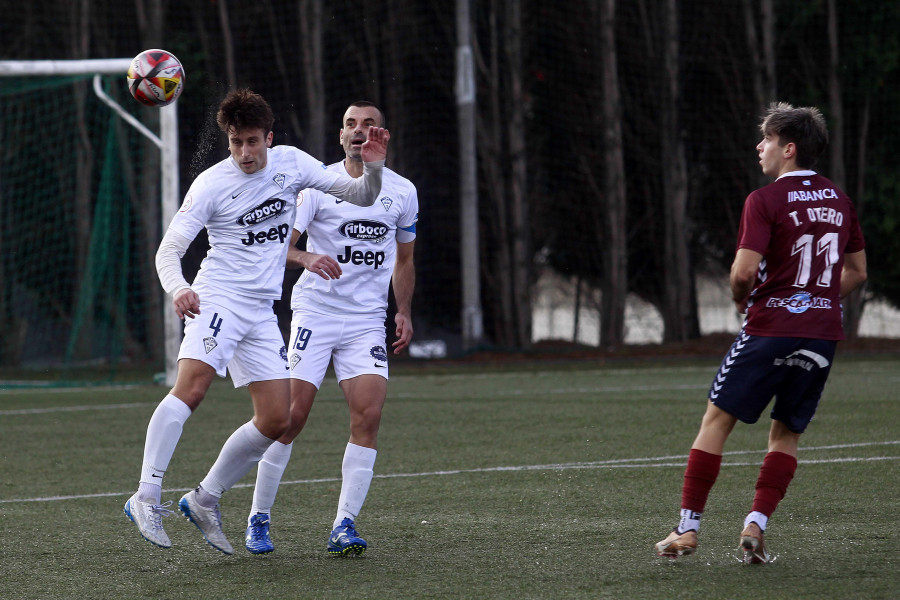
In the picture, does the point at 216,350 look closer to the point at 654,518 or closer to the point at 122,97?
the point at 654,518

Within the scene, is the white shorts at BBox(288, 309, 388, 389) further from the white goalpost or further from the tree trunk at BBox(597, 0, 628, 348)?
the tree trunk at BBox(597, 0, 628, 348)

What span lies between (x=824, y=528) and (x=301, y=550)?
241 cm

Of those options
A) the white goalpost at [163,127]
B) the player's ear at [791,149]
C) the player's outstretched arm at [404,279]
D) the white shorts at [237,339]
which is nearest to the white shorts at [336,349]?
the white shorts at [237,339]

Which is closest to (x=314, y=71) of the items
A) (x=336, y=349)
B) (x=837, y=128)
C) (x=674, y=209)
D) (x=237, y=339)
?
(x=674, y=209)

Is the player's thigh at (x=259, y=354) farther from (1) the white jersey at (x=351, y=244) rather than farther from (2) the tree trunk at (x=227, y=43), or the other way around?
(2) the tree trunk at (x=227, y=43)

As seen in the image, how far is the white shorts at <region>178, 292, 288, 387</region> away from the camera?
5.24 meters

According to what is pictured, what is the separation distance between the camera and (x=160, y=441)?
5090 millimetres

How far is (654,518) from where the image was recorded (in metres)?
5.81

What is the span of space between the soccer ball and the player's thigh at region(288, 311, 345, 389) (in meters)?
3.20

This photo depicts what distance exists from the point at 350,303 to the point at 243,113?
3.58 ft

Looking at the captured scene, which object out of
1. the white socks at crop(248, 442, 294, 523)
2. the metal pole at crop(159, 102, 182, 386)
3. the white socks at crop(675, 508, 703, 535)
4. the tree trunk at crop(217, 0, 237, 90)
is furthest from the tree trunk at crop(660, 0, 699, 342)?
the white socks at crop(675, 508, 703, 535)

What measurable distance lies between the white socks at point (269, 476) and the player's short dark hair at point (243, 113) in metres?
1.52

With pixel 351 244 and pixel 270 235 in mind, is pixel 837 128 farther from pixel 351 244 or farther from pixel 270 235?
pixel 270 235

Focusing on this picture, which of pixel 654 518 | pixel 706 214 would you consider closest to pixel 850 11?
pixel 706 214
